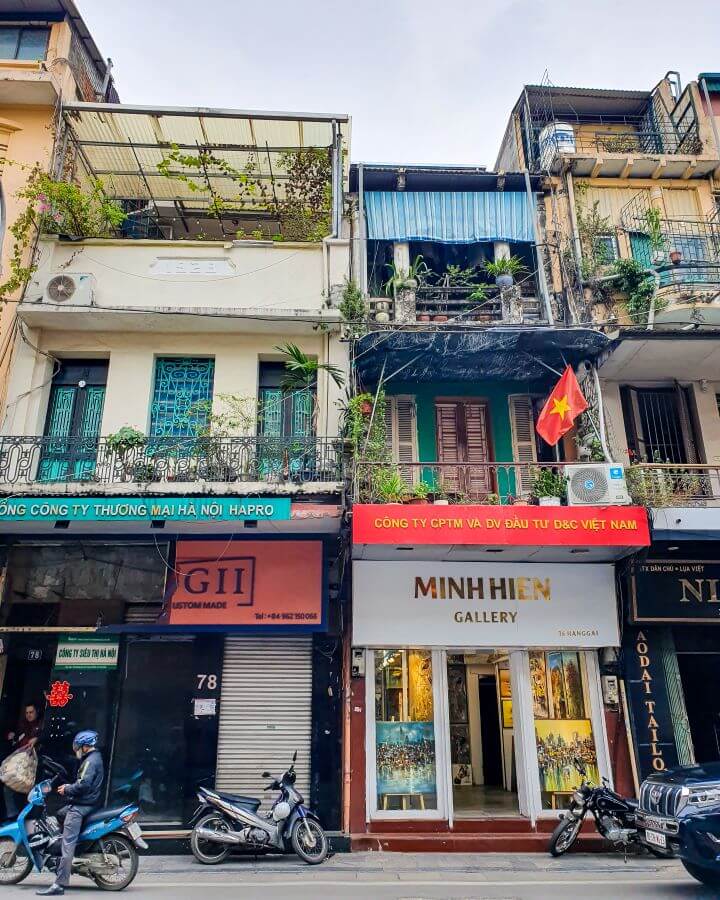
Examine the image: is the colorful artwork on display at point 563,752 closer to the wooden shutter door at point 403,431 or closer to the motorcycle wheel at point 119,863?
the wooden shutter door at point 403,431

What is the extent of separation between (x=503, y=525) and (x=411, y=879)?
199 inches

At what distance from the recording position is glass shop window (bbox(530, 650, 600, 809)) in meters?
10.8

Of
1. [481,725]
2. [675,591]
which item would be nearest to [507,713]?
[481,725]

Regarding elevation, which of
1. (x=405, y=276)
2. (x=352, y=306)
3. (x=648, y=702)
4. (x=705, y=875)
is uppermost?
(x=405, y=276)

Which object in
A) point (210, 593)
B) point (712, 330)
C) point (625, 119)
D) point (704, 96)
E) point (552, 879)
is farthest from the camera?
point (625, 119)

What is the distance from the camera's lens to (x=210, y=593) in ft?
35.6

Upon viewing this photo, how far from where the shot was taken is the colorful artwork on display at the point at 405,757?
34.7ft

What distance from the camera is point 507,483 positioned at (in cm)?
1239

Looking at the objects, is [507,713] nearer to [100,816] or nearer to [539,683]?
[539,683]

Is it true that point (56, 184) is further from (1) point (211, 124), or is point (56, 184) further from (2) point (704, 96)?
(2) point (704, 96)

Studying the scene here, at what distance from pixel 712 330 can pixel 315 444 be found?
7.69 metres

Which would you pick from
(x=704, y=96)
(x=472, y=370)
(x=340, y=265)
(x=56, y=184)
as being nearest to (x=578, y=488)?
(x=472, y=370)

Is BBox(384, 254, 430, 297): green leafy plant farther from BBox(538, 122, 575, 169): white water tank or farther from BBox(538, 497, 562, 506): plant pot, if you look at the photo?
BBox(538, 497, 562, 506): plant pot

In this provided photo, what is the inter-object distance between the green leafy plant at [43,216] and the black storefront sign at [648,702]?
41.5 ft
